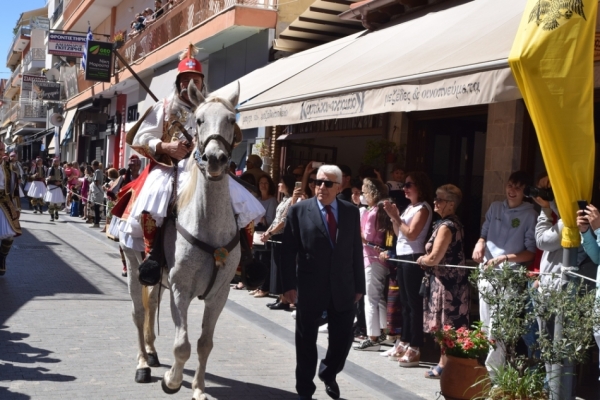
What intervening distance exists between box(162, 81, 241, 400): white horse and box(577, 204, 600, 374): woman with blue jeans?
2.57m

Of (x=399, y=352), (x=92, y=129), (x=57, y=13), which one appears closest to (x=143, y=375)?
(x=399, y=352)

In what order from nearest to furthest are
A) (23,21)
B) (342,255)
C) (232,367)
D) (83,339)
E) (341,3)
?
(342,255) → (232,367) → (83,339) → (341,3) → (23,21)

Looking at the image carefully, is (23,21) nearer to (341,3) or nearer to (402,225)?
(341,3)

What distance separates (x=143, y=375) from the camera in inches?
274

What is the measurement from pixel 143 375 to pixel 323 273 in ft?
5.80

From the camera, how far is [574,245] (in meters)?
5.89

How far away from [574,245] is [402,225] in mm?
2959

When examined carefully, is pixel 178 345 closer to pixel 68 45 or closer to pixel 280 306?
pixel 280 306

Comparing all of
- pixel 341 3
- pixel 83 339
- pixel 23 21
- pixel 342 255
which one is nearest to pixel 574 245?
pixel 342 255

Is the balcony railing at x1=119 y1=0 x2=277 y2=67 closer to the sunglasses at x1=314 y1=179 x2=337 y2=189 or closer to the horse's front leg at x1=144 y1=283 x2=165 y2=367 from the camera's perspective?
the horse's front leg at x1=144 y1=283 x2=165 y2=367

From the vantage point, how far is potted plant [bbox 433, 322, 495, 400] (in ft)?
21.2

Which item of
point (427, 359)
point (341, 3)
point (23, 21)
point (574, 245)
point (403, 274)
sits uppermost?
point (23, 21)

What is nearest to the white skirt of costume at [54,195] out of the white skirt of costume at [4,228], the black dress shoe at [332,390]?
the white skirt of costume at [4,228]

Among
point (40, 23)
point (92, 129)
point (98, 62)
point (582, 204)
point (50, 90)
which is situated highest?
point (40, 23)
